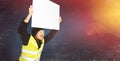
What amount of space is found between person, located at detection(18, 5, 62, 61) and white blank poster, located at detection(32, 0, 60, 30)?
6 centimetres

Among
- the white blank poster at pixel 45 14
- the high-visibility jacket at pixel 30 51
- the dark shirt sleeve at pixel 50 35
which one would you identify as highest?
the white blank poster at pixel 45 14

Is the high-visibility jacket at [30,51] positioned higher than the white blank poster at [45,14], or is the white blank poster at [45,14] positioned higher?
the white blank poster at [45,14]

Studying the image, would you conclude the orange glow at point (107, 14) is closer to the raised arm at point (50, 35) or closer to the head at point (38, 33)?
the raised arm at point (50, 35)

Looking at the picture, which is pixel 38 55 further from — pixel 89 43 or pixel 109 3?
pixel 109 3


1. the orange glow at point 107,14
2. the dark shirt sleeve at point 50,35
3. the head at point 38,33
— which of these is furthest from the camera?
the orange glow at point 107,14

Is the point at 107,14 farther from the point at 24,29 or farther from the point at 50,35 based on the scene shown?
the point at 24,29

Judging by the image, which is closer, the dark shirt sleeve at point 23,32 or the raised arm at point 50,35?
the dark shirt sleeve at point 23,32

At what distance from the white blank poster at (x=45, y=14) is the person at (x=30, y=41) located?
63mm

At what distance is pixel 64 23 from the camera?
326 centimetres

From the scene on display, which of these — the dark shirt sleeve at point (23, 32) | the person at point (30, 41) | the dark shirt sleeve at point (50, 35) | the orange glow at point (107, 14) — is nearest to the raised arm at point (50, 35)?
the dark shirt sleeve at point (50, 35)

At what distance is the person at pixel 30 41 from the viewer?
9.53 feet

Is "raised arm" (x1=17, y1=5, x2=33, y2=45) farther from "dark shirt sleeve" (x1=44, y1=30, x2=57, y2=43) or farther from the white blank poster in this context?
"dark shirt sleeve" (x1=44, y1=30, x2=57, y2=43)

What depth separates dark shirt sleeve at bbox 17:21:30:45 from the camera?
286 centimetres

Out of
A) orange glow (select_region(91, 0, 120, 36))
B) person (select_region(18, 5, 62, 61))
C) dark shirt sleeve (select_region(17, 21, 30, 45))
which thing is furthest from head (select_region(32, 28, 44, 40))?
orange glow (select_region(91, 0, 120, 36))
